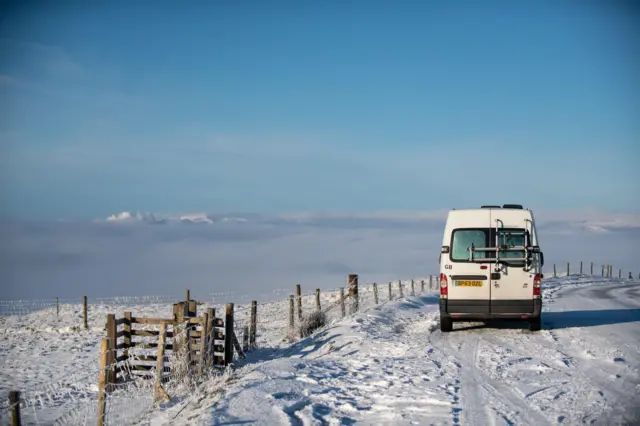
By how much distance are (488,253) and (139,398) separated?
29.5 feet

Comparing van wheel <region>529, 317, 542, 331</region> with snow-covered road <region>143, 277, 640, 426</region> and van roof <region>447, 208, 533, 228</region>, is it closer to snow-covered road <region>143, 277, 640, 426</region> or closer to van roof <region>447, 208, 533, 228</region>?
snow-covered road <region>143, 277, 640, 426</region>

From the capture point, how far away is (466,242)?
15312 millimetres

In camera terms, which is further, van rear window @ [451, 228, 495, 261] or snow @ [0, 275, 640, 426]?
van rear window @ [451, 228, 495, 261]

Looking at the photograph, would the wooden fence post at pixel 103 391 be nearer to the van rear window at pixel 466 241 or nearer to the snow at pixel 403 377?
the snow at pixel 403 377

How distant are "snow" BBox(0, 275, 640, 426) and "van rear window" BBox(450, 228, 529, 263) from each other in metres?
2.09

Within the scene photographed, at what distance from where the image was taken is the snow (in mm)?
8398

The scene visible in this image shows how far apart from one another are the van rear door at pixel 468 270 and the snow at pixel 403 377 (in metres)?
A: 0.89

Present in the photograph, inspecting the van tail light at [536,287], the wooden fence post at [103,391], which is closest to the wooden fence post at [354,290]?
the van tail light at [536,287]

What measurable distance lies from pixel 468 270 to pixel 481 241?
0.82 m

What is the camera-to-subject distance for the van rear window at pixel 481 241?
15.1m

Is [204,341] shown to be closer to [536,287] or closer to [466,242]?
[466,242]

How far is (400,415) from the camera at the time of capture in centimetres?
826

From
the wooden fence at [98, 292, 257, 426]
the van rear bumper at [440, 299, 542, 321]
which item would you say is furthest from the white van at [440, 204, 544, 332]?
the wooden fence at [98, 292, 257, 426]

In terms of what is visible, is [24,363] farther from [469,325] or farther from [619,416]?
[619,416]
